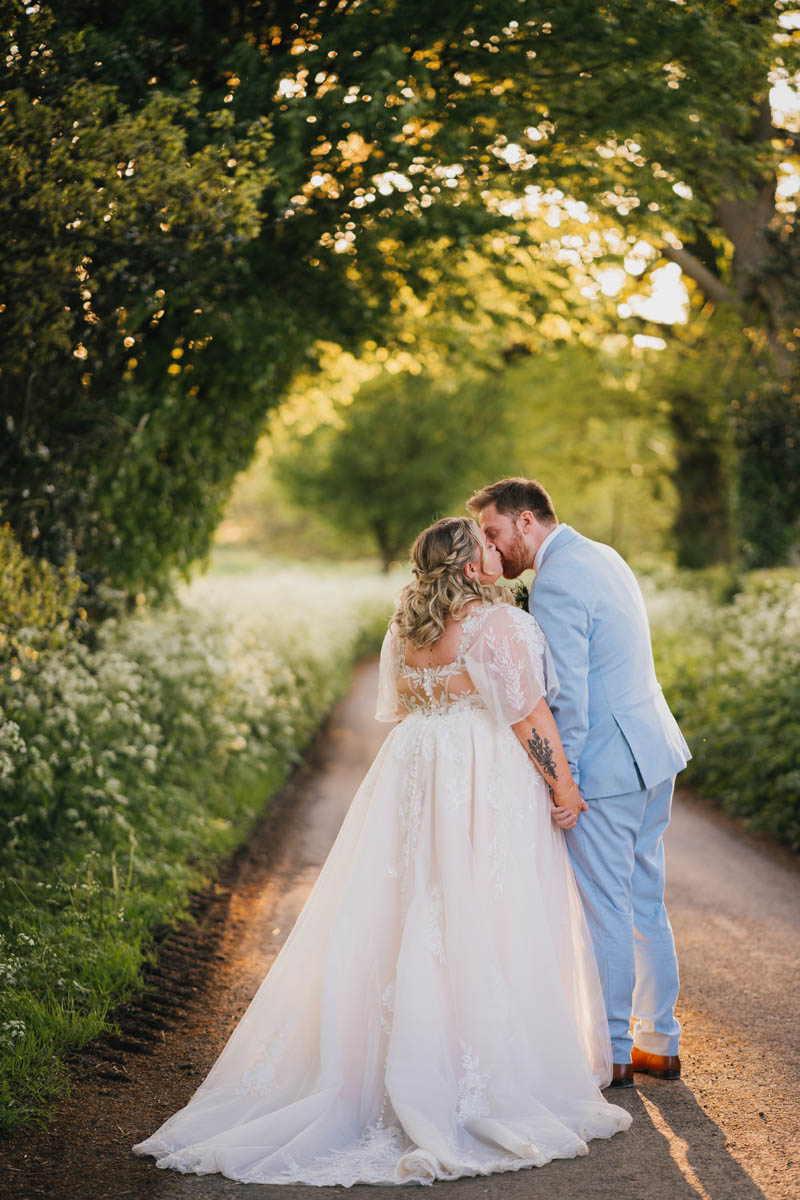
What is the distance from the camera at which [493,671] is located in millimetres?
4238

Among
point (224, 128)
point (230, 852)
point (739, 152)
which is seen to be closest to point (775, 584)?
point (739, 152)

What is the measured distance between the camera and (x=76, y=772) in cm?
671

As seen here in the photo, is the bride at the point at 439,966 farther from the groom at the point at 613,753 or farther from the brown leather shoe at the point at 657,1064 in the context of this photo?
the brown leather shoe at the point at 657,1064

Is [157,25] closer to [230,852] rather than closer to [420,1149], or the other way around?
[230,852]

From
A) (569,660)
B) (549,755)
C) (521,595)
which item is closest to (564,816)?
(549,755)

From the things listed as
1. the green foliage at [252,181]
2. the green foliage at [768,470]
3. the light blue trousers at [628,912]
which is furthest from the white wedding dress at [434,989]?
the green foliage at [768,470]

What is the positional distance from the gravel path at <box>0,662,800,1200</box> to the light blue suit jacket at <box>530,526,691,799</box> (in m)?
1.28

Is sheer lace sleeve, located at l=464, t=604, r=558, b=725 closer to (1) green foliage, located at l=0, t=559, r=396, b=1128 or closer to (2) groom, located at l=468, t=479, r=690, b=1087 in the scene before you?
(2) groom, located at l=468, t=479, r=690, b=1087

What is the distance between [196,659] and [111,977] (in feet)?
15.7

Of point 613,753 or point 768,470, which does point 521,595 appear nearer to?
point 613,753

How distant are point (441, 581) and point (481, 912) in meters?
1.30

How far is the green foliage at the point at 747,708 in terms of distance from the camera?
28.1ft

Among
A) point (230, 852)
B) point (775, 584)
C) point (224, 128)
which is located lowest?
point (230, 852)

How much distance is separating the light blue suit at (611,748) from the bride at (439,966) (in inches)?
4.3
